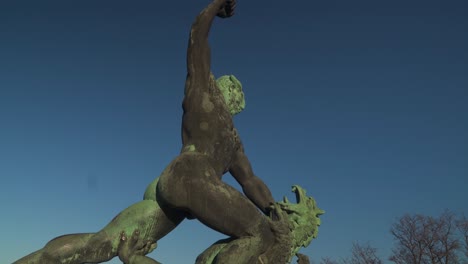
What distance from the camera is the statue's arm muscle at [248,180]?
4781mm

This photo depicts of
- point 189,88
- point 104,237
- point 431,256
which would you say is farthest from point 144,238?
point 431,256

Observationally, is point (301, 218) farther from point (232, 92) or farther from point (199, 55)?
point (199, 55)

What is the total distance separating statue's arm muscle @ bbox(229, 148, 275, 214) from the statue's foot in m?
1.36

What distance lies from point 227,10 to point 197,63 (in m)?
0.68

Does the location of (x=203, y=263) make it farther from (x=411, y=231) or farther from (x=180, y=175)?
(x=411, y=231)

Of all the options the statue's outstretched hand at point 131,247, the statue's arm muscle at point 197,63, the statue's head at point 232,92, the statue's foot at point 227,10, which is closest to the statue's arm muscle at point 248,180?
the statue's head at point 232,92

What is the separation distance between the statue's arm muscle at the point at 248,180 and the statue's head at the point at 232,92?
46cm

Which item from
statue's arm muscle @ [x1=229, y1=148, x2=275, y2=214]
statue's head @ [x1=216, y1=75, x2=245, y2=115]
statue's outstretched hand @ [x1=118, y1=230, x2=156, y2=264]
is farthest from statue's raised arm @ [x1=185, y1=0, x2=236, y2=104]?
statue's outstretched hand @ [x1=118, y1=230, x2=156, y2=264]

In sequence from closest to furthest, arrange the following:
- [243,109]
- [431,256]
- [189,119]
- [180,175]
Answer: [180,175] → [189,119] → [243,109] → [431,256]

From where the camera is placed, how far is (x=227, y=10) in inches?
178

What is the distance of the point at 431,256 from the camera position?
87.5ft

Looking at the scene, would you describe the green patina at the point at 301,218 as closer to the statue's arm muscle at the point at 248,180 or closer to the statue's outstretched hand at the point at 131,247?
the statue's arm muscle at the point at 248,180

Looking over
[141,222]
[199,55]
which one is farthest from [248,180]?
[199,55]

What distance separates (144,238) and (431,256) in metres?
26.3
